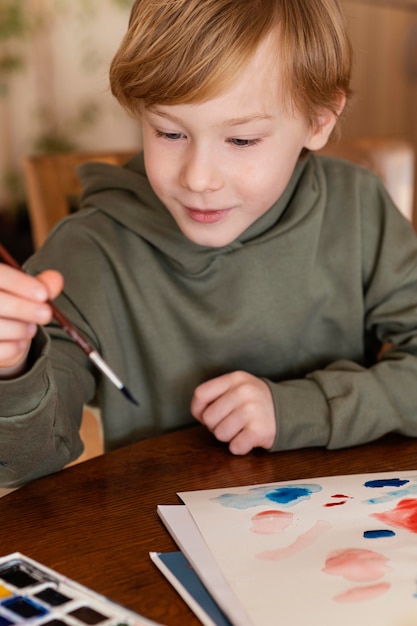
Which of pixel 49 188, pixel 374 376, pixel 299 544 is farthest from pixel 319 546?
pixel 49 188

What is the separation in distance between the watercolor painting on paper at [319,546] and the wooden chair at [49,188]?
82 centimetres

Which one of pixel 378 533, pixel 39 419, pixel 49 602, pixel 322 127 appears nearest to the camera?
pixel 49 602

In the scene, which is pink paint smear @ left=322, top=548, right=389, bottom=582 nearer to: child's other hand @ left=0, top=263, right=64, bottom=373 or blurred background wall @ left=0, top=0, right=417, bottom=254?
child's other hand @ left=0, top=263, right=64, bottom=373

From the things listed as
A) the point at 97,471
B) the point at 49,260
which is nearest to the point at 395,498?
the point at 97,471

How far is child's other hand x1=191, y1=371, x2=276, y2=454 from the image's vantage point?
925 mm

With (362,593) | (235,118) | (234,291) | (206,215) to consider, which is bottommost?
(362,593)

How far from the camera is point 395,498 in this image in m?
0.79

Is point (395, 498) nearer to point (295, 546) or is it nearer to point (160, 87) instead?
point (295, 546)

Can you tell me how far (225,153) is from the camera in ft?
3.09

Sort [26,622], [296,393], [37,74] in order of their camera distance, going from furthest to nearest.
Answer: [37,74]
[296,393]
[26,622]

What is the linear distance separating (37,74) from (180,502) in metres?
3.30

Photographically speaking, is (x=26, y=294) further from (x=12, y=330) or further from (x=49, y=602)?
(x=49, y=602)

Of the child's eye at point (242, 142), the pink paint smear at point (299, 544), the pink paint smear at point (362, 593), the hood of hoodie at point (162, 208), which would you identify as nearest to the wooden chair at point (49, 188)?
the hood of hoodie at point (162, 208)

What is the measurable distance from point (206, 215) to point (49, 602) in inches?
20.0
